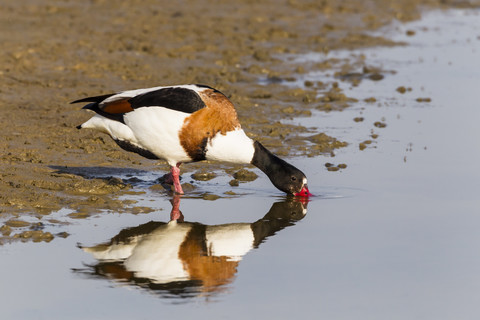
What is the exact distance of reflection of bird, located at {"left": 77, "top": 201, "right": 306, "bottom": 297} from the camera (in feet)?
22.3

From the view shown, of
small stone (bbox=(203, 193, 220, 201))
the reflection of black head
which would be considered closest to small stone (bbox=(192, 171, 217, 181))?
small stone (bbox=(203, 193, 220, 201))

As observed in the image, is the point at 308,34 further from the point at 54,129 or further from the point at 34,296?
the point at 34,296

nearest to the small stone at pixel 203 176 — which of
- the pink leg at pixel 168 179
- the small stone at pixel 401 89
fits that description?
the pink leg at pixel 168 179

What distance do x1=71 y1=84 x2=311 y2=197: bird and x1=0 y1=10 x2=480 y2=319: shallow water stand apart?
0.31 metres

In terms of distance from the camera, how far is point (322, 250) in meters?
7.60

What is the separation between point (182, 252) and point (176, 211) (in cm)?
119

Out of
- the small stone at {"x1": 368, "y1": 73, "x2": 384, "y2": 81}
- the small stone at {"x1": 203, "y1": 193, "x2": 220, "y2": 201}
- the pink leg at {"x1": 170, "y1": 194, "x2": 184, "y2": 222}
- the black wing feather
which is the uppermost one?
the black wing feather

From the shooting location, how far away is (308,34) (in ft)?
59.3

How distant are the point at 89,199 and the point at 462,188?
3.62m

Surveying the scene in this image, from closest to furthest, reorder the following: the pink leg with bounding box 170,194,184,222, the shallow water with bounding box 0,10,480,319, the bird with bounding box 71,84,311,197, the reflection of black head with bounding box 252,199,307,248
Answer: the shallow water with bounding box 0,10,480,319, the reflection of black head with bounding box 252,199,307,248, the pink leg with bounding box 170,194,184,222, the bird with bounding box 71,84,311,197

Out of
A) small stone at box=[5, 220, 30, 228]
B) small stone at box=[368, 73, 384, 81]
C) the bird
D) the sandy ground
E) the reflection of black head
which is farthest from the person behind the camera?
small stone at box=[368, 73, 384, 81]

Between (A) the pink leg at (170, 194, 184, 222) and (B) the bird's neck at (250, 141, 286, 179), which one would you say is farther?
(B) the bird's neck at (250, 141, 286, 179)

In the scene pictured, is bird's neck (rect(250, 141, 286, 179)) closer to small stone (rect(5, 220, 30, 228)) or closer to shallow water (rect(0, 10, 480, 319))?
shallow water (rect(0, 10, 480, 319))

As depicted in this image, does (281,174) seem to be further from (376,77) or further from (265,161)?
(376,77)
